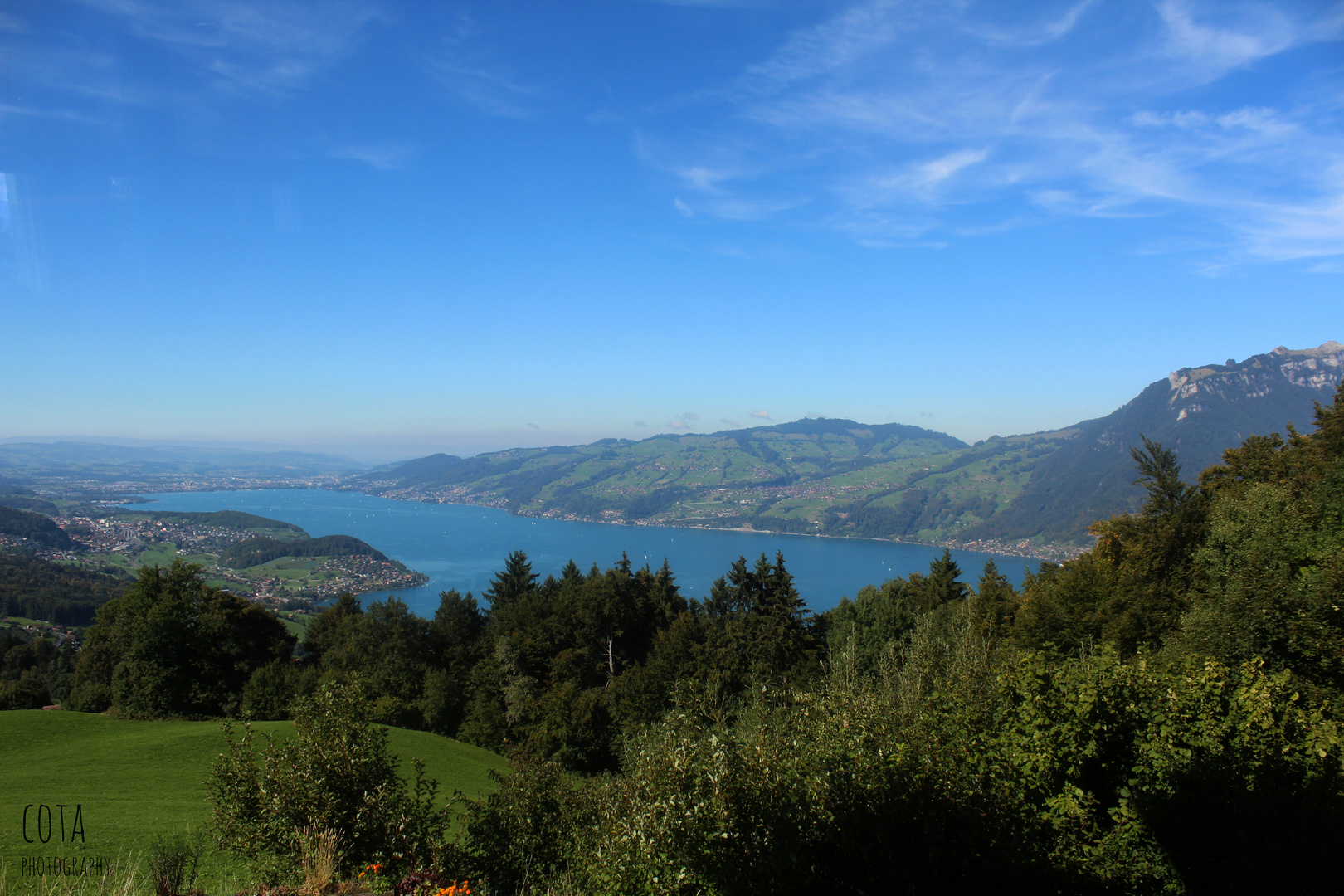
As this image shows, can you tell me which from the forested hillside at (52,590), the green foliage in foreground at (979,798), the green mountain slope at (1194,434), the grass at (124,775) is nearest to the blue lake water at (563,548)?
the forested hillside at (52,590)

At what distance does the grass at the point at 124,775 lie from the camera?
33.5ft

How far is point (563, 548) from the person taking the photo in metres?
126

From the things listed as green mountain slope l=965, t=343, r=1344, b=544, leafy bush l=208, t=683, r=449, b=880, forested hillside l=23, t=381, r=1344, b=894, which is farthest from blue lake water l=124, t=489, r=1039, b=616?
leafy bush l=208, t=683, r=449, b=880

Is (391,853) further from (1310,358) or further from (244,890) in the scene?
(1310,358)

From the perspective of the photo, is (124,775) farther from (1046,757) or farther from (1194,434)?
(1194,434)

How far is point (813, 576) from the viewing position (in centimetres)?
9862

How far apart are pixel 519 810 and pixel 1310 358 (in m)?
277

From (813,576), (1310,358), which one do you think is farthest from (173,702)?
(1310,358)

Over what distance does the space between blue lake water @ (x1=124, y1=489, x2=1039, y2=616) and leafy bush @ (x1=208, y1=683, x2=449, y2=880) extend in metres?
69.0

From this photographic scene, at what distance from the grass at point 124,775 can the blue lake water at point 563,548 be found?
51765mm

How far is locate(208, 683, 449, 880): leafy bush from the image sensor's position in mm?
6996

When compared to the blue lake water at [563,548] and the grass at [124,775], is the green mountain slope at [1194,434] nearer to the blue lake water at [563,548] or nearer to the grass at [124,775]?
the blue lake water at [563,548]

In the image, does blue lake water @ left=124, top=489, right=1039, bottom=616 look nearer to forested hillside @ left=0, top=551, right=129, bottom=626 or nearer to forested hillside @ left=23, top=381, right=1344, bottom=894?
forested hillside @ left=0, top=551, right=129, bottom=626

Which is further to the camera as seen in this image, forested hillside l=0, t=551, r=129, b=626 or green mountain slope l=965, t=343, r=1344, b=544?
green mountain slope l=965, t=343, r=1344, b=544
